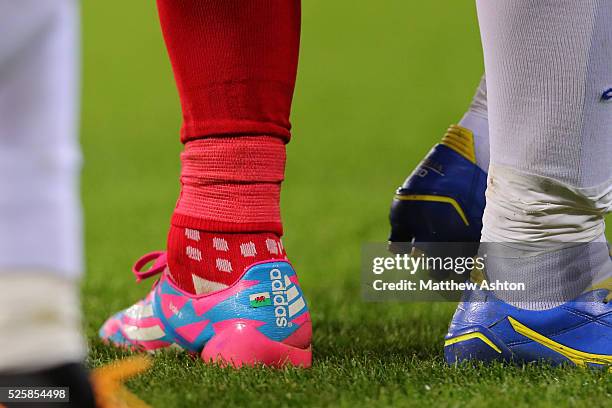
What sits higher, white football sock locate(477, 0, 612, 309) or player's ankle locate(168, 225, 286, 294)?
white football sock locate(477, 0, 612, 309)

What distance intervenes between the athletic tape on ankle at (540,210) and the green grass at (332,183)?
0.58 feet

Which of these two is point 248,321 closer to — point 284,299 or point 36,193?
point 284,299

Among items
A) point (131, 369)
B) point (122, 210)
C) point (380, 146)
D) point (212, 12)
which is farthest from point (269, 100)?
point (380, 146)

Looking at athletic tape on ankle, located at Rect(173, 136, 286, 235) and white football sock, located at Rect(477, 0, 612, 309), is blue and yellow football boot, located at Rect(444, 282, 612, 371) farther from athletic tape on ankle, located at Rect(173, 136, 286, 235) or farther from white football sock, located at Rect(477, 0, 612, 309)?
athletic tape on ankle, located at Rect(173, 136, 286, 235)

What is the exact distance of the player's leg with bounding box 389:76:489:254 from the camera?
1397 mm

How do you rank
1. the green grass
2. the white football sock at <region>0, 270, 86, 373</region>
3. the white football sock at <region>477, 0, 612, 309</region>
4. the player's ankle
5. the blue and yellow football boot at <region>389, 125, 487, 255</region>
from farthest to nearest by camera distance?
the blue and yellow football boot at <region>389, 125, 487, 255</region>, the player's ankle, the white football sock at <region>477, 0, 612, 309</region>, the green grass, the white football sock at <region>0, 270, 86, 373</region>

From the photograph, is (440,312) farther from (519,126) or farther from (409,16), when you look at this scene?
(409,16)

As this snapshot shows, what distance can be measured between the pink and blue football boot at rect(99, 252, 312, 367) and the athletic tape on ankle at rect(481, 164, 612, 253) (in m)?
A: 0.28

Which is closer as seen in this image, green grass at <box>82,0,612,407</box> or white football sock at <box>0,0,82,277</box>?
white football sock at <box>0,0,82,277</box>

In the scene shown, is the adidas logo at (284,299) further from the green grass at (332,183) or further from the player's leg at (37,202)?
the player's leg at (37,202)

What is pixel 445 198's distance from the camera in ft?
4.59

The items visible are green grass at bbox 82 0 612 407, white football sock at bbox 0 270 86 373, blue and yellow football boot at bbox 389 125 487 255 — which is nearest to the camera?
white football sock at bbox 0 270 86 373

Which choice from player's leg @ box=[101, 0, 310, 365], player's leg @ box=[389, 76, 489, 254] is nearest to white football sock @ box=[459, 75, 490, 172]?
player's leg @ box=[389, 76, 489, 254]

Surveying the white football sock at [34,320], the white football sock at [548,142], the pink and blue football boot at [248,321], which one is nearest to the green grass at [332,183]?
the pink and blue football boot at [248,321]
